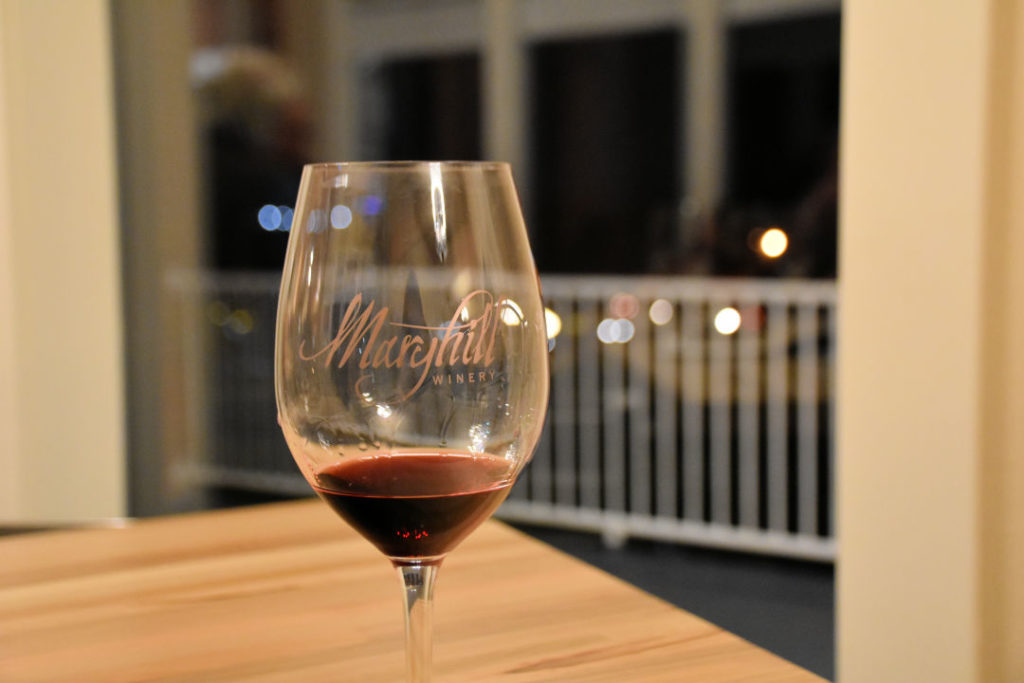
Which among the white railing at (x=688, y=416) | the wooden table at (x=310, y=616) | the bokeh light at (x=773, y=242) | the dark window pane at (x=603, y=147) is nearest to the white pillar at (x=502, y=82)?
the dark window pane at (x=603, y=147)

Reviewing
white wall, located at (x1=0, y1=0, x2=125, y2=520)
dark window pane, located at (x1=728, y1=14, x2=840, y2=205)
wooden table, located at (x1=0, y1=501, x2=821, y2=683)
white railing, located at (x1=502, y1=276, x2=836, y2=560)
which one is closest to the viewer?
wooden table, located at (x1=0, y1=501, x2=821, y2=683)

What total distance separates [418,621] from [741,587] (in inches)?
119

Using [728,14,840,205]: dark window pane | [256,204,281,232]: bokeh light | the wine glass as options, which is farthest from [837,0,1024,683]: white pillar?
[728,14,840,205]: dark window pane

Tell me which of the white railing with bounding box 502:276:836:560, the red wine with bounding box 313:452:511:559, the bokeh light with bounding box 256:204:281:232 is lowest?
the white railing with bounding box 502:276:836:560

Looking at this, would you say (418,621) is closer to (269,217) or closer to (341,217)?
(341,217)

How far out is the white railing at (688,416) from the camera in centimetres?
347

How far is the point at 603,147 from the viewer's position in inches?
231

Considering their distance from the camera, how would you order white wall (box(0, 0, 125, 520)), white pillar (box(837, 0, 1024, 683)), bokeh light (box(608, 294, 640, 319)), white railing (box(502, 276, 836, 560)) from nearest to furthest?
white pillar (box(837, 0, 1024, 683)) → white wall (box(0, 0, 125, 520)) → white railing (box(502, 276, 836, 560)) → bokeh light (box(608, 294, 640, 319))

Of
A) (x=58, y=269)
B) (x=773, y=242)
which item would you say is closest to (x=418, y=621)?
(x=58, y=269)

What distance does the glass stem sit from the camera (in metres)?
0.39

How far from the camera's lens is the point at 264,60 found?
5.14 meters

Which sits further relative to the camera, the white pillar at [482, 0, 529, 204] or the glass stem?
the white pillar at [482, 0, 529, 204]

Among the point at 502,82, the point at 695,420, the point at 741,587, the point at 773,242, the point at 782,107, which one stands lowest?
the point at 741,587

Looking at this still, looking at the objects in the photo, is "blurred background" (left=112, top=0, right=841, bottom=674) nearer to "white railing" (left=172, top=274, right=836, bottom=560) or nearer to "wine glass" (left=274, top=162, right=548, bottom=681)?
"white railing" (left=172, top=274, right=836, bottom=560)
